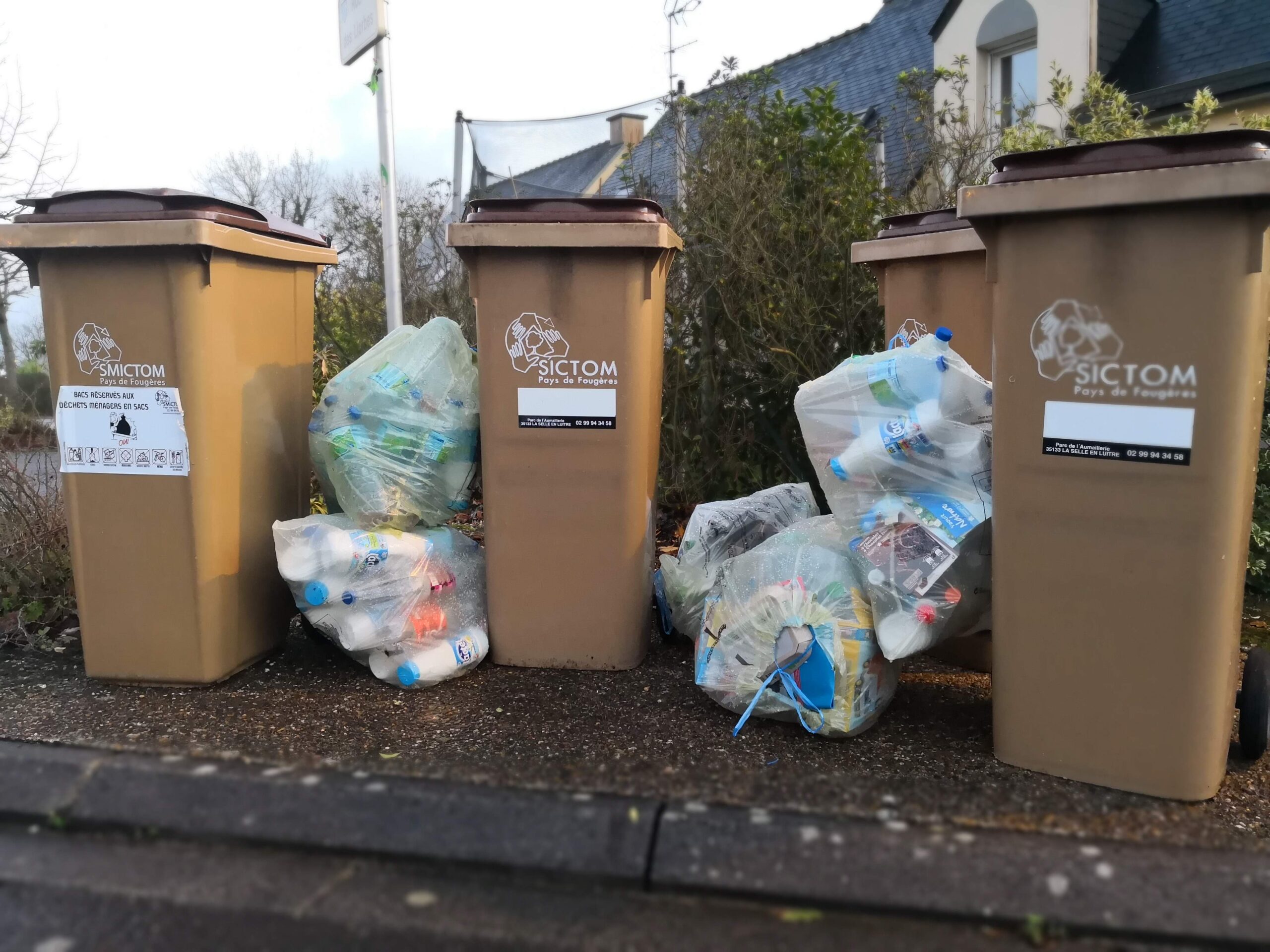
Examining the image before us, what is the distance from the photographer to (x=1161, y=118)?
8.56 metres

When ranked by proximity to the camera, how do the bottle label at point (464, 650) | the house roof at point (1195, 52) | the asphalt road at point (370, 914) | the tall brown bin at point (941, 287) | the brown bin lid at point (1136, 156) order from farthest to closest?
the house roof at point (1195, 52)
the tall brown bin at point (941, 287)
the bottle label at point (464, 650)
the brown bin lid at point (1136, 156)
the asphalt road at point (370, 914)

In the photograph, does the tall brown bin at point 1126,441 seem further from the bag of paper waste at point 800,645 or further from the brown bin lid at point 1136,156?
the bag of paper waste at point 800,645

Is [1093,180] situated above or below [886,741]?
above

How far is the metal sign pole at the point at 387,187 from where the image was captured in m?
4.31

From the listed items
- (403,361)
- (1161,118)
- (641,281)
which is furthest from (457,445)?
(1161,118)

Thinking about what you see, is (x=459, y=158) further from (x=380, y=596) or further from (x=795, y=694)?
(x=795, y=694)

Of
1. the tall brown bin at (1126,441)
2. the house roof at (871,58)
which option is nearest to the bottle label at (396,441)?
the tall brown bin at (1126,441)

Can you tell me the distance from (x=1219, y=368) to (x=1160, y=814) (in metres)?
1.08

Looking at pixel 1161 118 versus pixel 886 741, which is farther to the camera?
pixel 1161 118

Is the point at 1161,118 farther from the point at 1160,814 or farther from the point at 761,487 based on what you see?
the point at 1160,814

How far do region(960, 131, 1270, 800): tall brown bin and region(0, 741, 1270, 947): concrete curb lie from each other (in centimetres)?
38

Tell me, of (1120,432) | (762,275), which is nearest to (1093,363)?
(1120,432)

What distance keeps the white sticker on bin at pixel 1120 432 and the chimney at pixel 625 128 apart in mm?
4053

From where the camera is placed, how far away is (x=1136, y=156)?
2.18 meters
